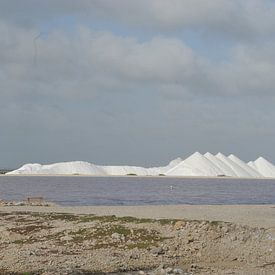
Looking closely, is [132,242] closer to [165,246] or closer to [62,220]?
[165,246]

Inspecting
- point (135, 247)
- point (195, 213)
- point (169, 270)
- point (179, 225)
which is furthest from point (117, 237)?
point (195, 213)

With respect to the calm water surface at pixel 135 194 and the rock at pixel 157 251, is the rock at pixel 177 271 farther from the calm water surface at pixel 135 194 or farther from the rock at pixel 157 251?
the calm water surface at pixel 135 194

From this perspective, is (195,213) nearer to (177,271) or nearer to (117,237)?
(117,237)

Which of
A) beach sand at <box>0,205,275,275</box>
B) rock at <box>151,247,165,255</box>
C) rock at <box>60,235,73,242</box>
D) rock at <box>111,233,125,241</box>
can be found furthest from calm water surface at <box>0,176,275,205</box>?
rock at <box>151,247,165,255</box>

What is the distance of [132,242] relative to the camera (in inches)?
888

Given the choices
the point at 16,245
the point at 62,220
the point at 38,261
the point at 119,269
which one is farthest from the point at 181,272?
the point at 62,220

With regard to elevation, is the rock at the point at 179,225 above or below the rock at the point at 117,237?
above

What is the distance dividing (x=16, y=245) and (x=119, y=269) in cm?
620

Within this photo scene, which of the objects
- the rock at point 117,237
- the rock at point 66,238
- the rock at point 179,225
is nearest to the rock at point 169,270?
the rock at point 117,237

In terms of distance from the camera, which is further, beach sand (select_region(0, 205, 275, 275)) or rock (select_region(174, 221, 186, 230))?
rock (select_region(174, 221, 186, 230))

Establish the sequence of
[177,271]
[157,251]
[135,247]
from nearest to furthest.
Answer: [177,271] < [157,251] < [135,247]

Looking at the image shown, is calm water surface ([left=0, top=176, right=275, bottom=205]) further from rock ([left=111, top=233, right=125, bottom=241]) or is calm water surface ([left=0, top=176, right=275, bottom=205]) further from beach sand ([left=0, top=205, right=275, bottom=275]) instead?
rock ([left=111, top=233, right=125, bottom=241])

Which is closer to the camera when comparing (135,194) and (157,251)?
(157,251)

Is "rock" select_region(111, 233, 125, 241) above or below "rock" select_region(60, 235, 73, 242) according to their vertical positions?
above
